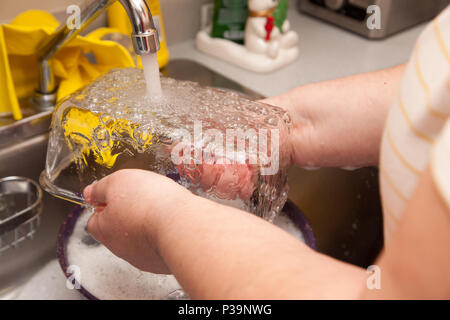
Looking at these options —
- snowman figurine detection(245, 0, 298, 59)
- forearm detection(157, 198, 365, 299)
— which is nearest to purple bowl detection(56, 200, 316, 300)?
forearm detection(157, 198, 365, 299)

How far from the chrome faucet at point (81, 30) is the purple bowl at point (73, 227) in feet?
0.64

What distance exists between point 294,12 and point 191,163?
72 cm

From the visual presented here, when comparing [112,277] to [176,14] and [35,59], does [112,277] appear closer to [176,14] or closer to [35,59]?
[35,59]

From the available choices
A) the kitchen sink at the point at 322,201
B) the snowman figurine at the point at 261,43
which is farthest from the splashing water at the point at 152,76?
the snowman figurine at the point at 261,43

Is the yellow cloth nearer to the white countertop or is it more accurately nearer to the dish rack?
the dish rack

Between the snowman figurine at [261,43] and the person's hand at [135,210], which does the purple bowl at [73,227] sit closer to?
the person's hand at [135,210]

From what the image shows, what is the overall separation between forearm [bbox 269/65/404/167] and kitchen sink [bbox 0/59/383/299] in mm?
185

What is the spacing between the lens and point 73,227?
59cm

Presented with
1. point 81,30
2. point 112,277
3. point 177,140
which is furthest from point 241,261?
point 81,30

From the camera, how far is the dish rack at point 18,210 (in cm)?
65

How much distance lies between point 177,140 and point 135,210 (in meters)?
0.11
